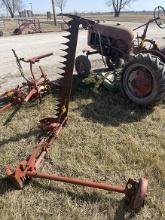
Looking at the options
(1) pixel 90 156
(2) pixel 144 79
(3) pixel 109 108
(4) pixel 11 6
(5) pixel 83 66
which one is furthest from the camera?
(4) pixel 11 6

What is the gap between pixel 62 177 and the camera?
364 cm

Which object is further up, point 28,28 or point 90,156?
point 28,28

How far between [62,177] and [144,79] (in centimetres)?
274

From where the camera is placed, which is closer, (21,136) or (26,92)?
(21,136)

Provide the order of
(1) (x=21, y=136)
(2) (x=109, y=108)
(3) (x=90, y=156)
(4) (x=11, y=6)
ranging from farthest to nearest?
1. (4) (x=11, y=6)
2. (2) (x=109, y=108)
3. (1) (x=21, y=136)
4. (3) (x=90, y=156)

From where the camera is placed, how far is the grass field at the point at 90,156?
348 centimetres

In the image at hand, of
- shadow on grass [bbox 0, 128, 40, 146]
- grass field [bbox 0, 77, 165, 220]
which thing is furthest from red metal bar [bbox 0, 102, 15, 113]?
shadow on grass [bbox 0, 128, 40, 146]

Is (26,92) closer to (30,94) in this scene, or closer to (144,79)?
(30,94)

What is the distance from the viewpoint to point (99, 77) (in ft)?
22.1

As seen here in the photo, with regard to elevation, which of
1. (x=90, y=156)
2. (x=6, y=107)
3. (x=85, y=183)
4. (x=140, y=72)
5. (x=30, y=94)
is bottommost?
(x=90, y=156)

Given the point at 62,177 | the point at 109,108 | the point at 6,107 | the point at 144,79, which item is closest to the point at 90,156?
the point at 62,177

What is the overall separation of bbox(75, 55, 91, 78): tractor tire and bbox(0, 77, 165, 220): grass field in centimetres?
139

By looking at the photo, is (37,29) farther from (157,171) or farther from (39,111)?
(157,171)

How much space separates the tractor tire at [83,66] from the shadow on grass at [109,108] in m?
1.04
